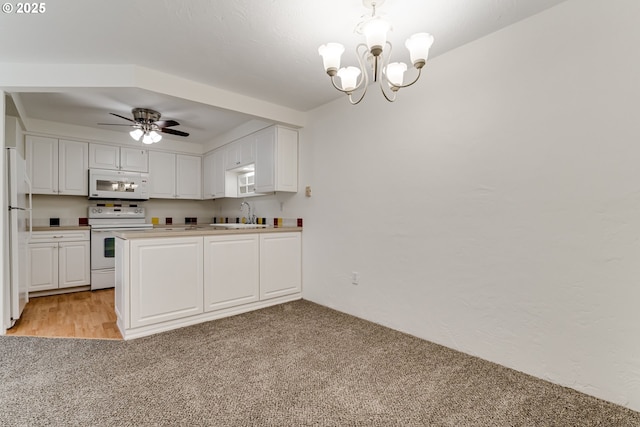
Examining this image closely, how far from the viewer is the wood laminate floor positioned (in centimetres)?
272

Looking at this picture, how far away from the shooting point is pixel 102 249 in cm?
432

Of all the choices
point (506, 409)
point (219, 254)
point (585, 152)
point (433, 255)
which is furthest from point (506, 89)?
point (219, 254)

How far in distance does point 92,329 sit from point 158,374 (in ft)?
4.34

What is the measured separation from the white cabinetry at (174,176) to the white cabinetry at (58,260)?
1234mm

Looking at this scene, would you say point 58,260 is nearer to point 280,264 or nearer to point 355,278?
point 280,264

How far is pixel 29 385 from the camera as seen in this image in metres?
1.87

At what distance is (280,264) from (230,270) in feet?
2.05

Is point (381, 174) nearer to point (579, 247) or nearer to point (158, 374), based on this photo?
point (579, 247)

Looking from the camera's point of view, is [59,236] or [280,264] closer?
[280,264]

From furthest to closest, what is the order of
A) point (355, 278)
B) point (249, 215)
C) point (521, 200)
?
1. point (249, 215)
2. point (355, 278)
3. point (521, 200)

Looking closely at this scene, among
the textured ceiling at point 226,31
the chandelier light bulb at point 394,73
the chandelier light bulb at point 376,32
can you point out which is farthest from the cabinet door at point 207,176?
the chandelier light bulb at point 376,32

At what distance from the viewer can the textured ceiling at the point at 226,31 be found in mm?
1827

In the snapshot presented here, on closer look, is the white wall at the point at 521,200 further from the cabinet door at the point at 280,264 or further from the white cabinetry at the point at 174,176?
the white cabinetry at the point at 174,176

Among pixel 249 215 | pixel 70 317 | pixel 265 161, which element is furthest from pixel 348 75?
pixel 70 317
